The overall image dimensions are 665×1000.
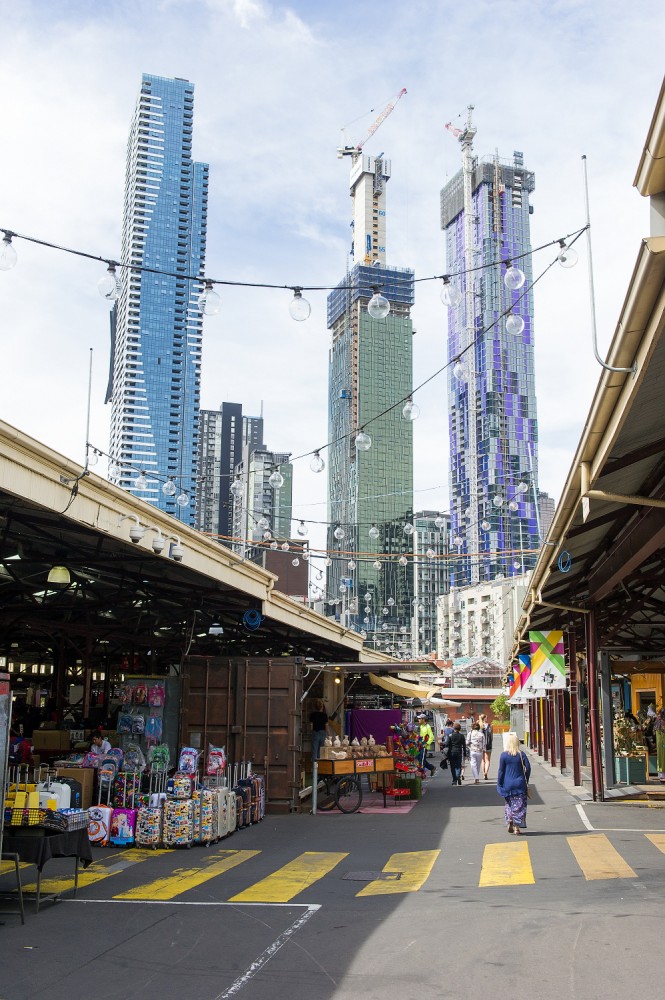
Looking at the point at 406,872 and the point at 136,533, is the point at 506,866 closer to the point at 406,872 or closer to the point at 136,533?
the point at 406,872

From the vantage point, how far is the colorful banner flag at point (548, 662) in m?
19.8

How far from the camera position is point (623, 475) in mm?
11820

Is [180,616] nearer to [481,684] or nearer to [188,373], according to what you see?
[481,684]

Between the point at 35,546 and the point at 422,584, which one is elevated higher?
the point at 422,584

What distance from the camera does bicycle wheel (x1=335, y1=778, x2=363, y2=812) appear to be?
19.0m

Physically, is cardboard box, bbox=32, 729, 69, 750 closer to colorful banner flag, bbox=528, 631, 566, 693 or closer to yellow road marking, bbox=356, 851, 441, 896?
colorful banner flag, bbox=528, 631, 566, 693

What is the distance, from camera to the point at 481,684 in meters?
129

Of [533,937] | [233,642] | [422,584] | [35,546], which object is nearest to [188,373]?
[422,584]

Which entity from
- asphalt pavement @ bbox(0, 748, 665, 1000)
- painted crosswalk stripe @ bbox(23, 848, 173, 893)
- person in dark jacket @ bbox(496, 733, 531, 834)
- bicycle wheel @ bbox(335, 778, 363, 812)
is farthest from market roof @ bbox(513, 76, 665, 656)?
painted crosswalk stripe @ bbox(23, 848, 173, 893)

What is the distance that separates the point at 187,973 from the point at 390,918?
7.58ft

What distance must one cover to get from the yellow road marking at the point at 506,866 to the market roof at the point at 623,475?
4.28 m

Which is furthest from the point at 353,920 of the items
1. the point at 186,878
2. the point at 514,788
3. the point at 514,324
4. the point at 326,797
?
the point at 326,797

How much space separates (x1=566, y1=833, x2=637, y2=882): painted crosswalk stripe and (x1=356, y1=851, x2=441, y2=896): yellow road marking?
1891 mm

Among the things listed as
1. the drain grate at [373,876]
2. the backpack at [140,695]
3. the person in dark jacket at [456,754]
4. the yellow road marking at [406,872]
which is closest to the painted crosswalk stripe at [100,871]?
the drain grate at [373,876]
